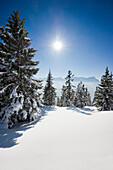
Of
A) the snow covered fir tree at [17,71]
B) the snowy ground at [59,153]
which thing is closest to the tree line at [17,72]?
the snow covered fir tree at [17,71]

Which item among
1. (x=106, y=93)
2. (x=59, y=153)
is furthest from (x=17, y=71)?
(x=106, y=93)

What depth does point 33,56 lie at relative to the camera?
8.98 meters

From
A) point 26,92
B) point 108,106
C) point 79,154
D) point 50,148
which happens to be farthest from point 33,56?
point 108,106

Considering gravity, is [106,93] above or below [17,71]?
below

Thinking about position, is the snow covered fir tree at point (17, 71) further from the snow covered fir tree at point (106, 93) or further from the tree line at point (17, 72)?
the snow covered fir tree at point (106, 93)

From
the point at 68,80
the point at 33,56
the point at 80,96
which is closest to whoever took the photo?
the point at 33,56

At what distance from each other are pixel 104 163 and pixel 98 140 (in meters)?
1.37

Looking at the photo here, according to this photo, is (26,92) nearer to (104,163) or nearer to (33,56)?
(33,56)

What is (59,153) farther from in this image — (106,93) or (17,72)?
(106,93)

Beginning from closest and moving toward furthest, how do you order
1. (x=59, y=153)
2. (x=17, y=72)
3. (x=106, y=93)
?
(x=59, y=153) < (x=17, y=72) < (x=106, y=93)

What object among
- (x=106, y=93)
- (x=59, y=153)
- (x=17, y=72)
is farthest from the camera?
(x=106, y=93)

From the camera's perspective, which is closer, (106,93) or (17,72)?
(17,72)

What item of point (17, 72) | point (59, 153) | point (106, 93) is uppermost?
point (17, 72)

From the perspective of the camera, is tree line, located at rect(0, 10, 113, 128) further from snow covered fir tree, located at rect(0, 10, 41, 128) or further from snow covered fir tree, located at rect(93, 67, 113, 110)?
snow covered fir tree, located at rect(93, 67, 113, 110)
